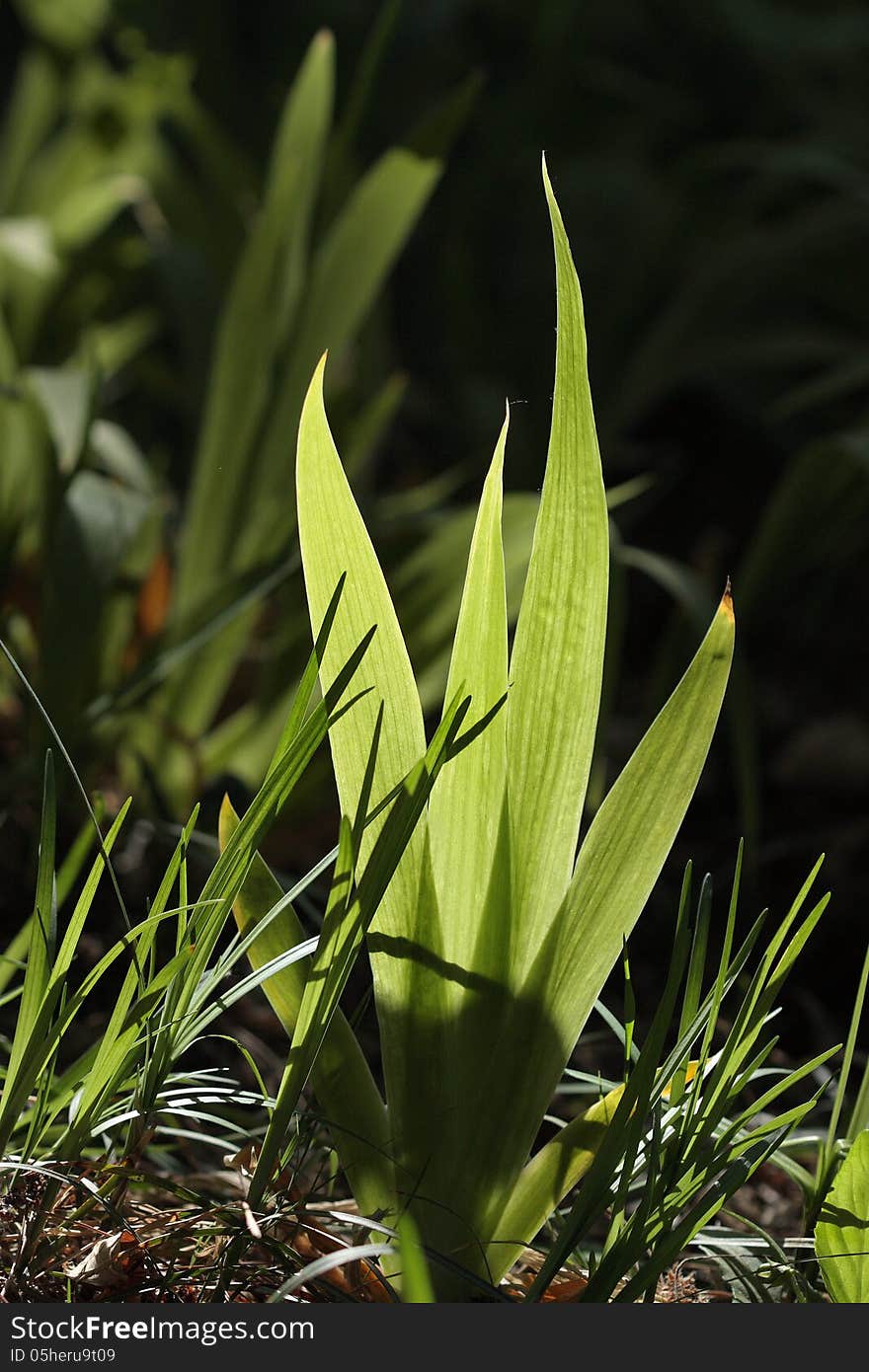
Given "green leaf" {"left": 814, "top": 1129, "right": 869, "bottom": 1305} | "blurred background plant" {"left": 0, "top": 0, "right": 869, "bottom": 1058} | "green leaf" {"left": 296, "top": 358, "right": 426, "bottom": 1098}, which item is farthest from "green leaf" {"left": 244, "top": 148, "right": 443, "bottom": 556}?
"green leaf" {"left": 814, "top": 1129, "right": 869, "bottom": 1305}

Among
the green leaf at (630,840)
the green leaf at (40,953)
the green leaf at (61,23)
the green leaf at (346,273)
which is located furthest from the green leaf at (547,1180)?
the green leaf at (61,23)

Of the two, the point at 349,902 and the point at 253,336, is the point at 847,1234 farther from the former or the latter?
the point at 253,336

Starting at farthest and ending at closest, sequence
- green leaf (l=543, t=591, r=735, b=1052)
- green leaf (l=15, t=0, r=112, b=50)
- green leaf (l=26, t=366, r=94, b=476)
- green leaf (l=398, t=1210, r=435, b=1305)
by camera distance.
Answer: green leaf (l=15, t=0, r=112, b=50)
green leaf (l=26, t=366, r=94, b=476)
green leaf (l=543, t=591, r=735, b=1052)
green leaf (l=398, t=1210, r=435, b=1305)

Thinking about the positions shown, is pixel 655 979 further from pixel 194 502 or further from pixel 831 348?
pixel 831 348

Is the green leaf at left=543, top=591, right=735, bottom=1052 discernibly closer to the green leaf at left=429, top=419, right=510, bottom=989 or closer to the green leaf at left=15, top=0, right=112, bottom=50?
the green leaf at left=429, top=419, right=510, bottom=989

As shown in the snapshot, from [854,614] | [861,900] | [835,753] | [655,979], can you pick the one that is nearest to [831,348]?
[854,614]

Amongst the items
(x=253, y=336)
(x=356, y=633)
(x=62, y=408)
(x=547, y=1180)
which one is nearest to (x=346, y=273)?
(x=253, y=336)
